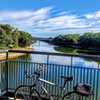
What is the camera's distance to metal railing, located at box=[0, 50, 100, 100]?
5273 millimetres

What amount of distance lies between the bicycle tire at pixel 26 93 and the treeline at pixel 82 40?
7736 centimetres

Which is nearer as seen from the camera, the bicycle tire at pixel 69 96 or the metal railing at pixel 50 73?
the bicycle tire at pixel 69 96

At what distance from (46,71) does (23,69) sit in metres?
0.52

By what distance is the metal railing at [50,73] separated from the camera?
5.27 m

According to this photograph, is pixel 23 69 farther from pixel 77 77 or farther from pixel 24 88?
pixel 77 77

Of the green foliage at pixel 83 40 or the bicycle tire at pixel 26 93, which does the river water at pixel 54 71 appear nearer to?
the bicycle tire at pixel 26 93

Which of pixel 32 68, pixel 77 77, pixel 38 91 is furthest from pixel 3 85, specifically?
pixel 77 77

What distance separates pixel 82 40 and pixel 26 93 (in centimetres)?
9555

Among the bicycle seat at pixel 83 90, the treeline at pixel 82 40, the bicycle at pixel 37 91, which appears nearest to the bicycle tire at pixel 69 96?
the bicycle at pixel 37 91

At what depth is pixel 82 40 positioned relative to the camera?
10006 cm

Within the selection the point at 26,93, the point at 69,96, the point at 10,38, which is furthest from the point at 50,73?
the point at 10,38

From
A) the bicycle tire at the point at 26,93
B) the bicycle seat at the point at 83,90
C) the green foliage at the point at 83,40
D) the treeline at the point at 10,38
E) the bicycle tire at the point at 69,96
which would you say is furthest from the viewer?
the green foliage at the point at 83,40

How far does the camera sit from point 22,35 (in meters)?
76.9

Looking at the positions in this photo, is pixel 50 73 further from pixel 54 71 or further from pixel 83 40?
pixel 83 40
